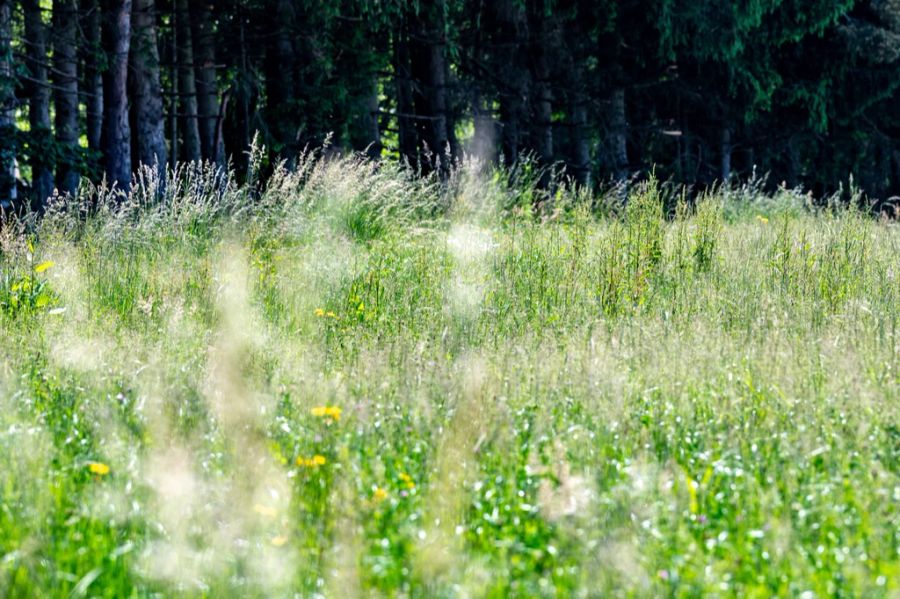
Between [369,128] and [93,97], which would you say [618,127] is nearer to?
[369,128]

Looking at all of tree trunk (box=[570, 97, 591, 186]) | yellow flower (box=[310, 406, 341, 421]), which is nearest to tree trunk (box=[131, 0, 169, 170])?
tree trunk (box=[570, 97, 591, 186])

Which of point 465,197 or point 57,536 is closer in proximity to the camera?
point 57,536

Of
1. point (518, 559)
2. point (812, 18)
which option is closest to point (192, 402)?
point (518, 559)

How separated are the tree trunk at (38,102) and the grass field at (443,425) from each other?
413cm

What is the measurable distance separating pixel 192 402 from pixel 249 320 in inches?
65.4

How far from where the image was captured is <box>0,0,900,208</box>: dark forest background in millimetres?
14156

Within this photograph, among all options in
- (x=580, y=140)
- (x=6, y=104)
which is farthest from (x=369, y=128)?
(x=6, y=104)

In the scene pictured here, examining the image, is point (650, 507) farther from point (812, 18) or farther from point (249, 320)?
point (812, 18)

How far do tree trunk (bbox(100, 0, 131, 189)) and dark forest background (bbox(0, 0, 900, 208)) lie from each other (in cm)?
2

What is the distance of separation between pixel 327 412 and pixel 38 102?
1677 centimetres

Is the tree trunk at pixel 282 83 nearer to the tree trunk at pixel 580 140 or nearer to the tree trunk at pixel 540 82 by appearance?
the tree trunk at pixel 540 82

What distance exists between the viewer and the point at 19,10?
17109 mm

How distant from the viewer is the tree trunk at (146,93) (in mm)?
13398

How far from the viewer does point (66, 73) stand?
16750 mm
